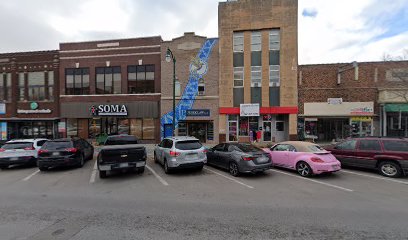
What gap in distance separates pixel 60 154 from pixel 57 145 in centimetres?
67

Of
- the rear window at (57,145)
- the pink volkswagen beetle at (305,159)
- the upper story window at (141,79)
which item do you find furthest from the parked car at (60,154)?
the upper story window at (141,79)

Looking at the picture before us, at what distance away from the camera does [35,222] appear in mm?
4715

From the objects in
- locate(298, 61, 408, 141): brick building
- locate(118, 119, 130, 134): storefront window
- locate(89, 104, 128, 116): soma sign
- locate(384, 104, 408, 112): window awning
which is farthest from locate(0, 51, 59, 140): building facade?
locate(384, 104, 408, 112): window awning

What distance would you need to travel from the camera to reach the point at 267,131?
2100 cm

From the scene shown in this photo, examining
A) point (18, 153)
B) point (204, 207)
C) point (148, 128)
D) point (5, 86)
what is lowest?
point (204, 207)

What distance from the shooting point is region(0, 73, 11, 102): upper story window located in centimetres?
2328

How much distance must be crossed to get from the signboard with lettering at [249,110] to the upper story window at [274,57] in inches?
111

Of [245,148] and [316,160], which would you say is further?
[245,148]

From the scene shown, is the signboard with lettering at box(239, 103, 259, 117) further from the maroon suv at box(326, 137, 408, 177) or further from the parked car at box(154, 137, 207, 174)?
the parked car at box(154, 137, 207, 174)

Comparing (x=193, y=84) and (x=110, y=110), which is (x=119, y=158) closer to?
(x=193, y=84)

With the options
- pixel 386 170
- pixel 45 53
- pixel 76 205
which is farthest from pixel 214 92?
pixel 45 53

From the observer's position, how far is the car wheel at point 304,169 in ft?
28.3

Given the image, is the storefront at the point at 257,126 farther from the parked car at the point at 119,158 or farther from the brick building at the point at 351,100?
the parked car at the point at 119,158

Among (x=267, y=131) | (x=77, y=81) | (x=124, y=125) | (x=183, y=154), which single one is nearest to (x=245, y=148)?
(x=183, y=154)
